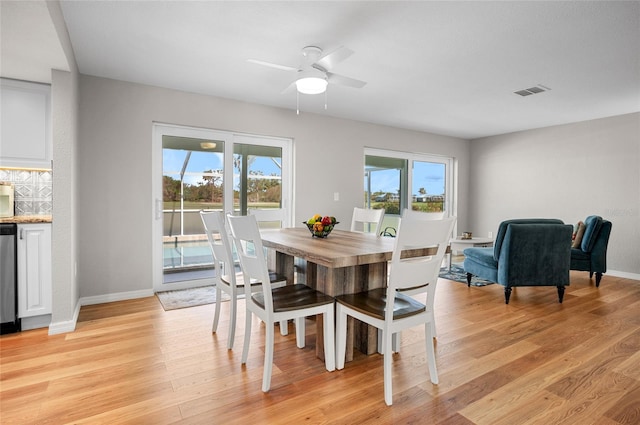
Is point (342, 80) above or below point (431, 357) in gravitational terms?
above

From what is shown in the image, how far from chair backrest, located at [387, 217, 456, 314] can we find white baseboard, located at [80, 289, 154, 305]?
3.07m

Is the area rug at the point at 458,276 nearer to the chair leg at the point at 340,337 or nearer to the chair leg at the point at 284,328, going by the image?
the chair leg at the point at 284,328

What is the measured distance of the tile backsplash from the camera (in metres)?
3.09

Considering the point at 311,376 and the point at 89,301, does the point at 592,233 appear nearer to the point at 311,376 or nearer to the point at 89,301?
the point at 311,376

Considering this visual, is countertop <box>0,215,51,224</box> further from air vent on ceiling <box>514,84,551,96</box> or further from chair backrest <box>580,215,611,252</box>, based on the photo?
chair backrest <box>580,215,611,252</box>

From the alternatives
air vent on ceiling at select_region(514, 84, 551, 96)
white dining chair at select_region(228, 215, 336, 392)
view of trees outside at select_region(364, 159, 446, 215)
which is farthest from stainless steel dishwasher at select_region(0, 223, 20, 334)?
air vent on ceiling at select_region(514, 84, 551, 96)

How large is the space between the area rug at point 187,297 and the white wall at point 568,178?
17.7 ft

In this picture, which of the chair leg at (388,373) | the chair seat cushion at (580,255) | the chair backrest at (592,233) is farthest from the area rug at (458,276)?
the chair leg at (388,373)

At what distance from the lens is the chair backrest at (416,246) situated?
174 cm

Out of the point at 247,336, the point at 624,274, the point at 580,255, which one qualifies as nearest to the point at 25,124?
the point at 247,336

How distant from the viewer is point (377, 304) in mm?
2014

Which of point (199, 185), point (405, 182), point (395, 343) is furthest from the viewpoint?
point (405, 182)

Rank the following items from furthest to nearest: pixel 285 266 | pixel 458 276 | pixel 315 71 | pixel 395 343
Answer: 1. pixel 458 276
2. pixel 285 266
3. pixel 315 71
4. pixel 395 343

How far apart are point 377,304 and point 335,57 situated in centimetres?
173
